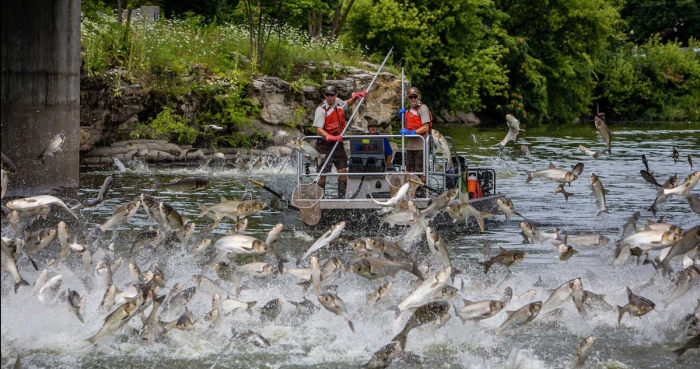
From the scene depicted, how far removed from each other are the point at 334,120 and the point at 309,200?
1.67 m

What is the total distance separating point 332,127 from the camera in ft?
47.2

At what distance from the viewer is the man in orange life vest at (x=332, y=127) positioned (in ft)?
46.4

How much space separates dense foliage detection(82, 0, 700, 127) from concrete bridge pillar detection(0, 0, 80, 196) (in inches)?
273

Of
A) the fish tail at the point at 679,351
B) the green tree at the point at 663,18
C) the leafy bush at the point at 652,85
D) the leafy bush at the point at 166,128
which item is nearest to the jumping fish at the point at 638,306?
the fish tail at the point at 679,351

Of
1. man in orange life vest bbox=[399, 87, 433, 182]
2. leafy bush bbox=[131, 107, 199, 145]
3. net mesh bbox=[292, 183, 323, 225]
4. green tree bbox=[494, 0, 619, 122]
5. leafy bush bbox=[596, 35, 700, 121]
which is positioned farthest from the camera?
leafy bush bbox=[596, 35, 700, 121]

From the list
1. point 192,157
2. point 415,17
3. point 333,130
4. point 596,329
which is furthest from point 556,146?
point 596,329

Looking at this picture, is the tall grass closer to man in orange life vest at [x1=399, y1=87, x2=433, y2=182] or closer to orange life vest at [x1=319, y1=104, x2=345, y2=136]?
orange life vest at [x1=319, y1=104, x2=345, y2=136]

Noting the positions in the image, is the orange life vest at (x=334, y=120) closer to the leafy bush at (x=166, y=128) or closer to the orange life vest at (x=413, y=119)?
the orange life vest at (x=413, y=119)

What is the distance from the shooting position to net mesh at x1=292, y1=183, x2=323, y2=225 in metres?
13.4

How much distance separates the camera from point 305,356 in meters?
8.15

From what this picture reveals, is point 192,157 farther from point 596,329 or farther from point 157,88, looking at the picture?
point 596,329

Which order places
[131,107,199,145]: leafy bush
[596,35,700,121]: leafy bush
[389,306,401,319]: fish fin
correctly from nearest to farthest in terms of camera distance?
[389,306,401,319]: fish fin
[131,107,199,145]: leafy bush
[596,35,700,121]: leafy bush

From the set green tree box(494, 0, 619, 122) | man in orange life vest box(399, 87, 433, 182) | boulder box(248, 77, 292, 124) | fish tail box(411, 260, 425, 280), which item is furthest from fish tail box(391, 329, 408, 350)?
green tree box(494, 0, 619, 122)

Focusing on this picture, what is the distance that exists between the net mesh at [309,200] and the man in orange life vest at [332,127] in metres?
0.92
